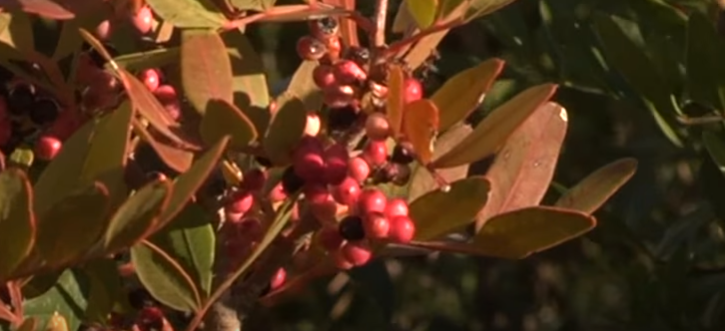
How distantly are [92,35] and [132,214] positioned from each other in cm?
17

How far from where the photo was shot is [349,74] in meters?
0.85

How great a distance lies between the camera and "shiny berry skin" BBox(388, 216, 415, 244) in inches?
32.8

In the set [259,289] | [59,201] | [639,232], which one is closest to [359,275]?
[639,232]

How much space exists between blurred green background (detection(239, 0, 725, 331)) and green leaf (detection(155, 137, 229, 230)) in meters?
0.46

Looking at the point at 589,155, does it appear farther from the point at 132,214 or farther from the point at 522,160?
the point at 132,214

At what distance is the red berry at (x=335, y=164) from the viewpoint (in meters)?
0.83

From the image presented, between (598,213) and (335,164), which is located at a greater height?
(335,164)

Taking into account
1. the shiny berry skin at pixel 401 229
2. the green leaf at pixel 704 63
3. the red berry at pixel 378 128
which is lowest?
the green leaf at pixel 704 63

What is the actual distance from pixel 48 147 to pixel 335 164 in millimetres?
144

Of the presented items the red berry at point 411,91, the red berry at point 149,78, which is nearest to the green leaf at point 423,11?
the red berry at point 411,91

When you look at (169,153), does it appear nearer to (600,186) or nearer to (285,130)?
(285,130)

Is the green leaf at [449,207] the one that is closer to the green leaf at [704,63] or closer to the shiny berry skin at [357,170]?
the shiny berry skin at [357,170]

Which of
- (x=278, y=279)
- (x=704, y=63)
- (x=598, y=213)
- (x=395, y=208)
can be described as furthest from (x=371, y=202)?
(x=598, y=213)

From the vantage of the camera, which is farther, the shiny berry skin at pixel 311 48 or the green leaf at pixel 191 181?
the shiny berry skin at pixel 311 48
